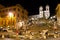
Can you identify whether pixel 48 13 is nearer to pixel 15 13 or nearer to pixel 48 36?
pixel 15 13

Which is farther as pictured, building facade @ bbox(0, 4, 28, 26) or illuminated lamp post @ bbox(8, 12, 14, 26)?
illuminated lamp post @ bbox(8, 12, 14, 26)

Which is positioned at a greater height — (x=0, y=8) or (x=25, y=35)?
(x=0, y=8)

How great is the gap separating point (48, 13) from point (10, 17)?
1394 centimetres

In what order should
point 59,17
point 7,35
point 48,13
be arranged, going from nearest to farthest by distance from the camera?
point 7,35 < point 59,17 < point 48,13

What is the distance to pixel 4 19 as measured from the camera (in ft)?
87.4

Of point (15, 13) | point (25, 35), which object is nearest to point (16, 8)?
point (15, 13)

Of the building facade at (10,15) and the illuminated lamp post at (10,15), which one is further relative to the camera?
the illuminated lamp post at (10,15)

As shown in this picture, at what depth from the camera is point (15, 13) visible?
995 inches

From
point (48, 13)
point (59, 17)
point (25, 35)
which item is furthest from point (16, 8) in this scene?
point (48, 13)

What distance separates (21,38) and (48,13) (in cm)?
2286

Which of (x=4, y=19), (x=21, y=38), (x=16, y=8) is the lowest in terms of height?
(x=21, y=38)

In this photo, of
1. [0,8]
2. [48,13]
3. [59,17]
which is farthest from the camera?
[48,13]

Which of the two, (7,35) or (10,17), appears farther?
(10,17)

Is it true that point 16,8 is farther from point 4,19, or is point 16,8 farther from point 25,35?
point 25,35
